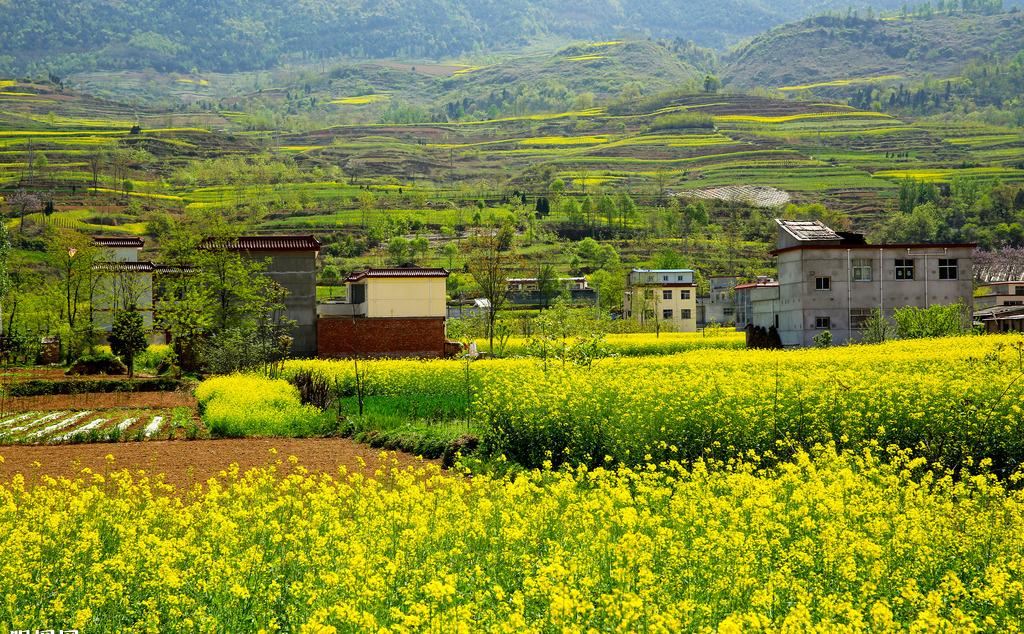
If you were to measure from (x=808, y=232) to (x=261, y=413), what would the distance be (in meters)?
36.5

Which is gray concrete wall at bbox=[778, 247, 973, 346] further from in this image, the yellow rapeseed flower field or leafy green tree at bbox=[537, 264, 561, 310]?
leafy green tree at bbox=[537, 264, 561, 310]

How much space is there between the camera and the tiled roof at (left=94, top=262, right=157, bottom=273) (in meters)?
55.4

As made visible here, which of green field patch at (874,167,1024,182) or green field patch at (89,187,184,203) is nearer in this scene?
green field patch at (89,187,184,203)

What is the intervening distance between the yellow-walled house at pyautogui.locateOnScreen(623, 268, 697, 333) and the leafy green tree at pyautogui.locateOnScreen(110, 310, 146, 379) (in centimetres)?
5361

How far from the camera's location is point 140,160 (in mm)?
182250

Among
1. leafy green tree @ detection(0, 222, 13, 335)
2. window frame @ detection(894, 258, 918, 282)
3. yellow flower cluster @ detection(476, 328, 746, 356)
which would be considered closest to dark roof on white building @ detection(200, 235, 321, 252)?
yellow flower cluster @ detection(476, 328, 746, 356)

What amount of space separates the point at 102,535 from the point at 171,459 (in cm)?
895

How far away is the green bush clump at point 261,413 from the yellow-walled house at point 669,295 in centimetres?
6503

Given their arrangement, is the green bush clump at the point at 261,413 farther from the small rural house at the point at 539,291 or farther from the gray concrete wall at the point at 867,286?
the small rural house at the point at 539,291

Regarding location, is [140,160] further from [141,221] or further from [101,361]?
[101,361]

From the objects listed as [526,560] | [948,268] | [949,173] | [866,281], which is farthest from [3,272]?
[949,173]

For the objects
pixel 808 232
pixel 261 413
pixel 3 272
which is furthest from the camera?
pixel 3 272

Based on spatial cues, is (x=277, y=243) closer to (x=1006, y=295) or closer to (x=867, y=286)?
(x=867, y=286)

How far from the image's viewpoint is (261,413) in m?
23.2
